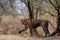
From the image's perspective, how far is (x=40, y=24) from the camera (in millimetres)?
11805

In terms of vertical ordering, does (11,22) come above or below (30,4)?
below

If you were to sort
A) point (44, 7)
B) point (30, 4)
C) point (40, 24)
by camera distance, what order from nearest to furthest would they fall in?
point (40, 24) → point (30, 4) → point (44, 7)

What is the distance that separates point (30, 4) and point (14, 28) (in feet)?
8.48

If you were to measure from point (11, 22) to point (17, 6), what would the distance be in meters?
1.51

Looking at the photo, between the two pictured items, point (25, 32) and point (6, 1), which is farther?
point (6, 1)

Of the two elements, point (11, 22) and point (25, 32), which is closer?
point (25, 32)

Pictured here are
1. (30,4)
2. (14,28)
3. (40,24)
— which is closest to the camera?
(40,24)

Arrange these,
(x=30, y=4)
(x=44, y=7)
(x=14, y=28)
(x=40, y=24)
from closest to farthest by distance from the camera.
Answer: (x=40, y=24), (x=30, y=4), (x=44, y=7), (x=14, y=28)

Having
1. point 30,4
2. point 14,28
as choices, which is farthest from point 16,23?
point 30,4

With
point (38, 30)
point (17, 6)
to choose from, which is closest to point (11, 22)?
point (17, 6)

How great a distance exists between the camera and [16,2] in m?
14.3

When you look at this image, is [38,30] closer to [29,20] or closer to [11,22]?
[29,20]

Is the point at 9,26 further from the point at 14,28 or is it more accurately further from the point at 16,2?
the point at 16,2

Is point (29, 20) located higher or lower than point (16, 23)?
higher
